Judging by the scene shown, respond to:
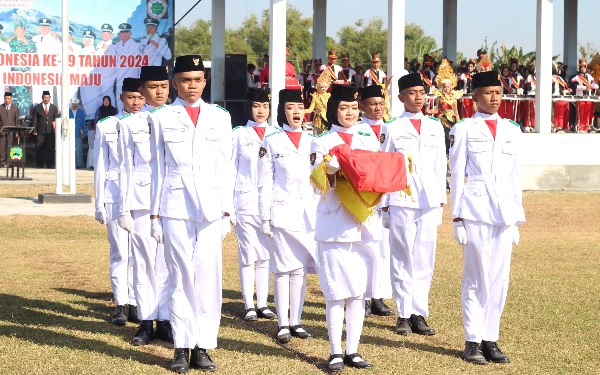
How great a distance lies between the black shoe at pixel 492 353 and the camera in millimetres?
8133

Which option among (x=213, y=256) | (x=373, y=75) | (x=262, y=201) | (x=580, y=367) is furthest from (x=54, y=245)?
(x=373, y=75)

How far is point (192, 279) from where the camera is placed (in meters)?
7.77

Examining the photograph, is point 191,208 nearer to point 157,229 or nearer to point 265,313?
point 157,229

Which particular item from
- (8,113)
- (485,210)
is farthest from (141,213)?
(8,113)

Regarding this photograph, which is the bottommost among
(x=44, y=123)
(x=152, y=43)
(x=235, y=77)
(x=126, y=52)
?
(x=44, y=123)

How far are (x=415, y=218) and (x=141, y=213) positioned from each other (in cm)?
243

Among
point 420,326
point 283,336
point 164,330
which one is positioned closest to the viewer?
point 283,336

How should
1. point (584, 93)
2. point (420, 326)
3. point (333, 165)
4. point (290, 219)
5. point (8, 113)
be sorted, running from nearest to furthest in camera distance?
point (333, 165) → point (290, 219) → point (420, 326) → point (584, 93) → point (8, 113)

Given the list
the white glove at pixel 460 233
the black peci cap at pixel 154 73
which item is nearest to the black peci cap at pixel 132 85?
the black peci cap at pixel 154 73

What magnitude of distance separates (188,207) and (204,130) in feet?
1.91

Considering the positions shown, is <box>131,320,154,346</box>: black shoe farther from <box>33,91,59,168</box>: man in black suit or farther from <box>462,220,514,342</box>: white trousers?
<box>33,91,59,168</box>: man in black suit

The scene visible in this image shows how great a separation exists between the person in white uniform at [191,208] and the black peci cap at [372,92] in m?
2.05

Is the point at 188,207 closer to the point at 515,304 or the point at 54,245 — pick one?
the point at 515,304

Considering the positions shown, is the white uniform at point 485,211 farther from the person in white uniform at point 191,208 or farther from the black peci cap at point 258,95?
the black peci cap at point 258,95
